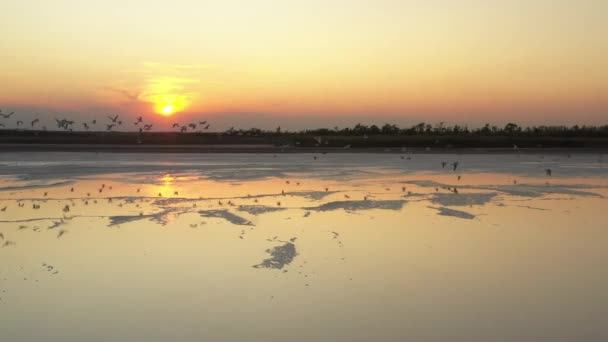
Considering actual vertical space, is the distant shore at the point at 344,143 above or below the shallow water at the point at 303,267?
above

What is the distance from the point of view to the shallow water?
5.21m

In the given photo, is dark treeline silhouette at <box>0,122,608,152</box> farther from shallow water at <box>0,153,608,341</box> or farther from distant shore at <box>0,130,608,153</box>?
shallow water at <box>0,153,608,341</box>

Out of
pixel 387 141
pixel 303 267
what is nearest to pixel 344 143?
pixel 387 141

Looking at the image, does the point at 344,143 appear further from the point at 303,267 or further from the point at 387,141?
the point at 303,267

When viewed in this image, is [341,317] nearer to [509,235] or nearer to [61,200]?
[509,235]

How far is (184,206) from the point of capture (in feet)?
42.0

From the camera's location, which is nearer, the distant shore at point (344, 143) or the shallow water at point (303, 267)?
Answer: the shallow water at point (303, 267)

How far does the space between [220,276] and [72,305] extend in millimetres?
1732

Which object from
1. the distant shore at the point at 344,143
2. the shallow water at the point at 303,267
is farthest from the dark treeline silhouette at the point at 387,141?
the shallow water at the point at 303,267

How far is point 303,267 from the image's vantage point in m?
7.29

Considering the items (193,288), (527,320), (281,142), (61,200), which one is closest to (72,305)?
(193,288)

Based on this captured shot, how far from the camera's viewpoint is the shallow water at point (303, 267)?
17.1 feet

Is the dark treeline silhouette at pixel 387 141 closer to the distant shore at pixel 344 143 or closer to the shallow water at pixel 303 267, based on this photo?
the distant shore at pixel 344 143

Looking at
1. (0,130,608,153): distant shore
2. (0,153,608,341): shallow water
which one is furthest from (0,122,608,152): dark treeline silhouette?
(0,153,608,341): shallow water
